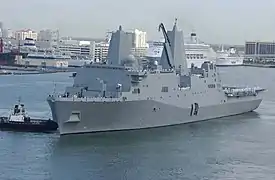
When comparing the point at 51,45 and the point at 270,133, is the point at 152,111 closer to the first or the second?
the point at 270,133

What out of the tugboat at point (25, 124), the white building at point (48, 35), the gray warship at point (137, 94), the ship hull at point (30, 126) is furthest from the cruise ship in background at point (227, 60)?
the ship hull at point (30, 126)

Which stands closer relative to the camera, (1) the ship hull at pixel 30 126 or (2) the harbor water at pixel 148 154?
(2) the harbor water at pixel 148 154

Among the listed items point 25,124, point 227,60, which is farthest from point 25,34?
point 25,124

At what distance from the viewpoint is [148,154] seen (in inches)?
492

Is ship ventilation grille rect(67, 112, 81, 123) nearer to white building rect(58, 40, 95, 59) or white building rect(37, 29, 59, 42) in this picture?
white building rect(58, 40, 95, 59)

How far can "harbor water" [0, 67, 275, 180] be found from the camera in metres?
10.8

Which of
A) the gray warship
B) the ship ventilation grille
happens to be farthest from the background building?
the ship ventilation grille

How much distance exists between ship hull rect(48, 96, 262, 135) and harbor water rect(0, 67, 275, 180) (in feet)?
0.65

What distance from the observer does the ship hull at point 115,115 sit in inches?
537

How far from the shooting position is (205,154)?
1256 cm

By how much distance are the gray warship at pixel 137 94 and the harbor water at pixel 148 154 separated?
0.31 metres

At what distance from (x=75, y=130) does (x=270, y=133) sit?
4.99 metres

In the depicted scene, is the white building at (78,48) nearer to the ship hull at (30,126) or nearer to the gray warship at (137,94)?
the gray warship at (137,94)

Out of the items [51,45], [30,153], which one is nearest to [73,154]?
[30,153]
